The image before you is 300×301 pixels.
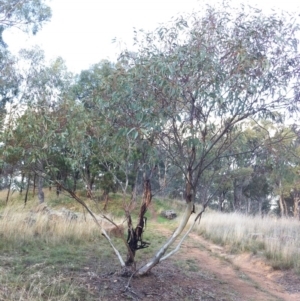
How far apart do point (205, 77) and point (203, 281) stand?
3.68 meters

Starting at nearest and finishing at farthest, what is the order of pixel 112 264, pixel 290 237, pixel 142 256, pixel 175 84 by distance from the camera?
pixel 175 84
pixel 112 264
pixel 142 256
pixel 290 237

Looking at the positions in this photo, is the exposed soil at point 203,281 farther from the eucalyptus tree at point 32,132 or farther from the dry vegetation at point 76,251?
the eucalyptus tree at point 32,132

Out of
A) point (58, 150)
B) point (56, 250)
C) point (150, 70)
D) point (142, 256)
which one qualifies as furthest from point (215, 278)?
point (150, 70)

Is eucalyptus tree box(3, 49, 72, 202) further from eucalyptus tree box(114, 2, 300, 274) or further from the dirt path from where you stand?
the dirt path

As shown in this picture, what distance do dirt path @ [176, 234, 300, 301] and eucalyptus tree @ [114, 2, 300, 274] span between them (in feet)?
6.75

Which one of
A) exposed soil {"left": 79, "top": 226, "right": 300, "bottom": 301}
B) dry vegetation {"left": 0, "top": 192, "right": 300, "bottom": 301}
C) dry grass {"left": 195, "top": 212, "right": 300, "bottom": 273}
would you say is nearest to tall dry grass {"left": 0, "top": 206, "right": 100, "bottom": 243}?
dry vegetation {"left": 0, "top": 192, "right": 300, "bottom": 301}

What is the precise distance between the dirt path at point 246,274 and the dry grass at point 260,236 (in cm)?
31

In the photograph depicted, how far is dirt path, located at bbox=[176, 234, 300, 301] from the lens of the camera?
22.0 ft

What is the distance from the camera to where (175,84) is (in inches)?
192

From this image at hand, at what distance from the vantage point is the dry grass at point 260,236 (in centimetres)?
884

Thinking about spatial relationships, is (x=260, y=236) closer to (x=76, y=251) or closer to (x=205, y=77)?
(x=76, y=251)

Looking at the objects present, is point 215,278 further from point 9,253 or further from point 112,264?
point 9,253

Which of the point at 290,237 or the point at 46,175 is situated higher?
the point at 46,175

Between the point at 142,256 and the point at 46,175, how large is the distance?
134 inches
